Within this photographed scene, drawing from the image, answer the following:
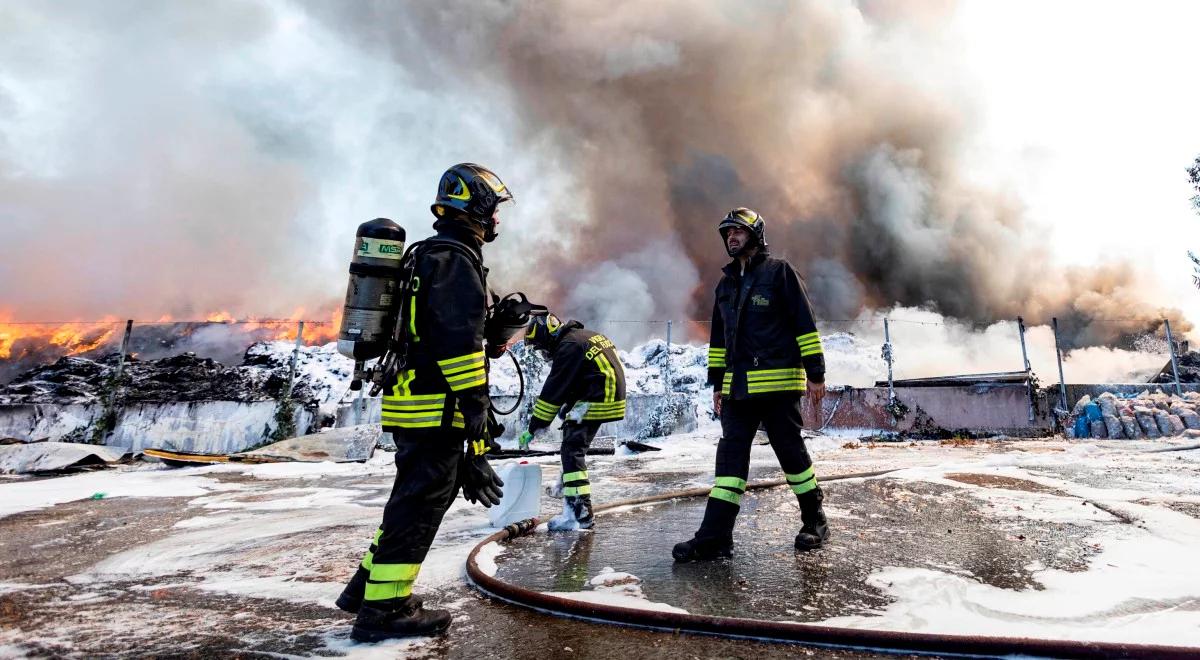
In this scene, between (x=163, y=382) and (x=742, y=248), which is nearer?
(x=742, y=248)

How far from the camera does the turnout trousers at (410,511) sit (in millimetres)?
2070

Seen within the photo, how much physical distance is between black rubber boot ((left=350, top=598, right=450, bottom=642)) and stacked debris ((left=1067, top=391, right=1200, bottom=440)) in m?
17.5

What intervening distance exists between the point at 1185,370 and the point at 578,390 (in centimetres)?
2897

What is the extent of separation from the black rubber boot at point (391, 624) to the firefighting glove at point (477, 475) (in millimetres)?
477

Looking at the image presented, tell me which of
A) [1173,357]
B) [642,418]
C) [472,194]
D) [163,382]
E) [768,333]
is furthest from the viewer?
[1173,357]

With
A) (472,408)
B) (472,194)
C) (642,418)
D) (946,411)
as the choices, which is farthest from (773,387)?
(946,411)

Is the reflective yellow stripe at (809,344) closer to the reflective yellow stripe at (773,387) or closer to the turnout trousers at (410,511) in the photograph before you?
the reflective yellow stripe at (773,387)

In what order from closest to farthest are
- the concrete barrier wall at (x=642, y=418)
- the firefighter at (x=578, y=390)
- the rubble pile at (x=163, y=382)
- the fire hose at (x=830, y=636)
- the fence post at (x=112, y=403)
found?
the fire hose at (x=830, y=636)
the firefighter at (x=578, y=390)
the fence post at (x=112, y=403)
the rubble pile at (x=163, y=382)
the concrete barrier wall at (x=642, y=418)

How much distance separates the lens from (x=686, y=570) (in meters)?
2.77

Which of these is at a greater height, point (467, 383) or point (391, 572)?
point (467, 383)

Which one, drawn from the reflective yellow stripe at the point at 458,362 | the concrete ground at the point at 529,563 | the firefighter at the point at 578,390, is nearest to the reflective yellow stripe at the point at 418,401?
the reflective yellow stripe at the point at 458,362

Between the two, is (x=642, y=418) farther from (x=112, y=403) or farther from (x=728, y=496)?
(x=112, y=403)

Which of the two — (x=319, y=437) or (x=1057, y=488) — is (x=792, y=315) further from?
(x=319, y=437)

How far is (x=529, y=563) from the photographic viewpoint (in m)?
2.99
